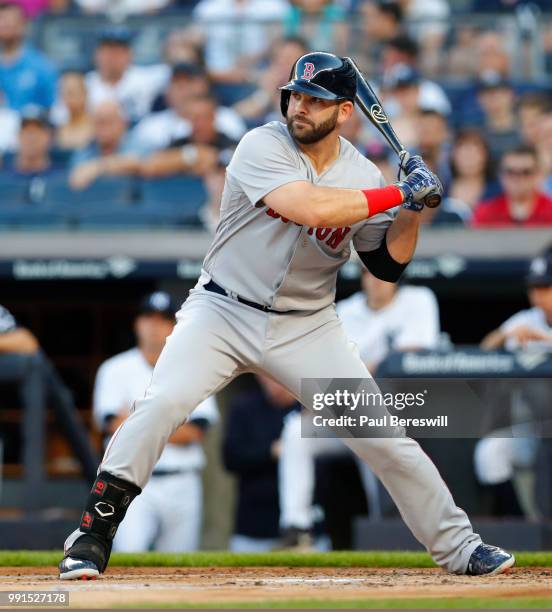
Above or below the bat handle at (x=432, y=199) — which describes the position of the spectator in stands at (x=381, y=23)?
above

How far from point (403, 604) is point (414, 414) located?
154 centimetres

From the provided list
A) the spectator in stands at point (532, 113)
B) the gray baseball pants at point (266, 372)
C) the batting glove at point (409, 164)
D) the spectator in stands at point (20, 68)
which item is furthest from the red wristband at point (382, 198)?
the spectator in stands at point (20, 68)

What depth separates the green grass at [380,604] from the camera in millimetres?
3299

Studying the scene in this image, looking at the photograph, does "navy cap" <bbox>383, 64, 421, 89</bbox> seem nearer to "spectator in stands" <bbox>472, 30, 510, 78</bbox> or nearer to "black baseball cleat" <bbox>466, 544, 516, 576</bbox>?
"spectator in stands" <bbox>472, 30, 510, 78</bbox>

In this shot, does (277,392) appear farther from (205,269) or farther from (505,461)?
(205,269)

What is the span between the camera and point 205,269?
168 inches

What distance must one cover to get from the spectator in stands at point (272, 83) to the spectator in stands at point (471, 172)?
1.37m

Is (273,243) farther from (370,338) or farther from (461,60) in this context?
(461,60)

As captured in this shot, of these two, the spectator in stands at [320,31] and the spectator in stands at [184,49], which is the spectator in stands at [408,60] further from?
the spectator in stands at [184,49]

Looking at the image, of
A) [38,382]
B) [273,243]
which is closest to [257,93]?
[38,382]

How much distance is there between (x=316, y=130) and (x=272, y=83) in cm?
524

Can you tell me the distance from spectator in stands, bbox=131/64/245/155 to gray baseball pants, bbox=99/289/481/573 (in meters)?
4.82

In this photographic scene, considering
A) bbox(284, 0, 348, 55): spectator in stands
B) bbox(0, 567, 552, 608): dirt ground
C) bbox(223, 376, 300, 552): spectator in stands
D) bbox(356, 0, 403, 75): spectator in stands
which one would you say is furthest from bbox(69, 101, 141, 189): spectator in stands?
bbox(0, 567, 552, 608): dirt ground

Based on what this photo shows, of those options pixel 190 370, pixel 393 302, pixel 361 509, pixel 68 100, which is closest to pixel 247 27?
pixel 68 100
